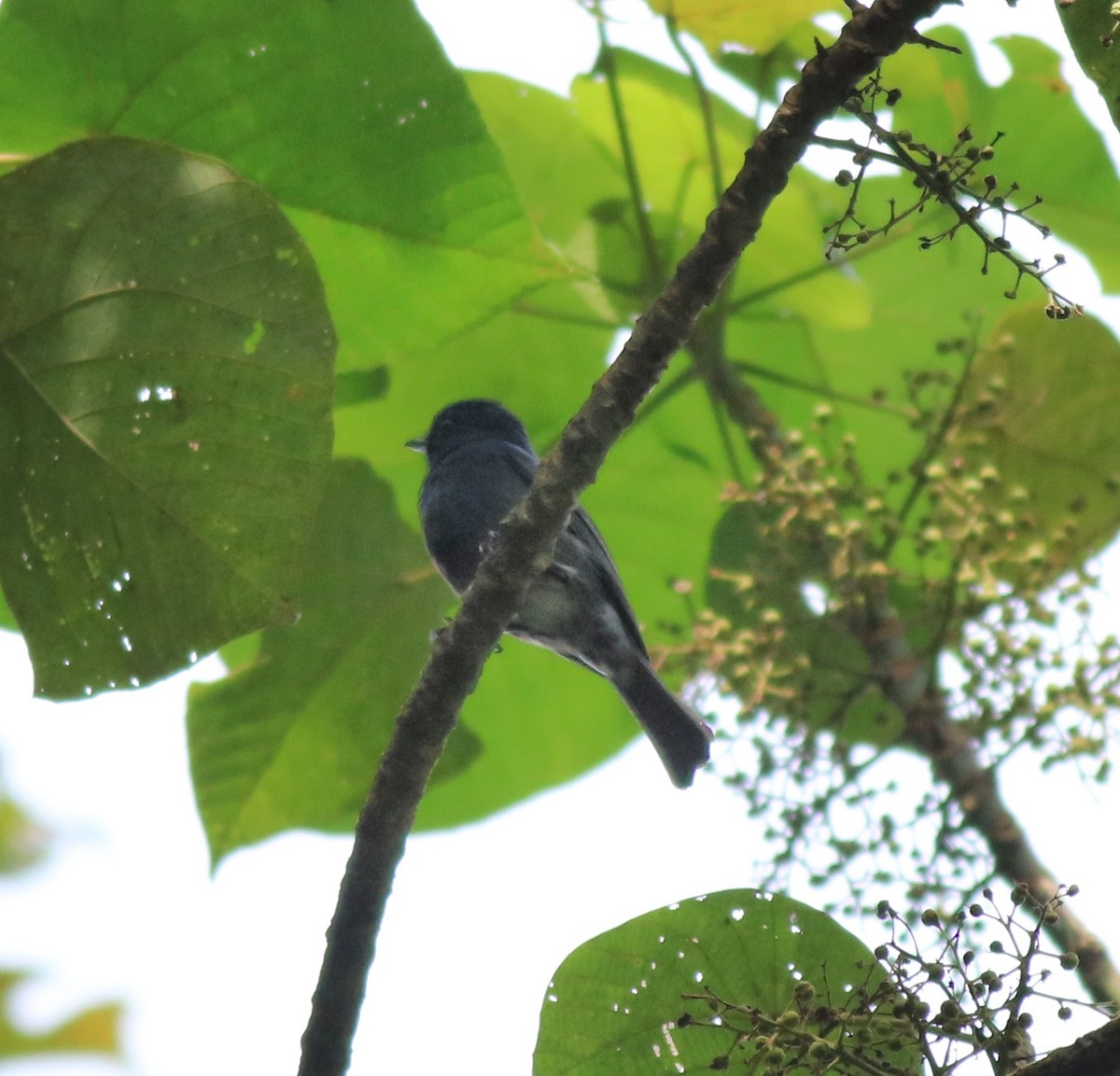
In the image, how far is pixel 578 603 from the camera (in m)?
3.56

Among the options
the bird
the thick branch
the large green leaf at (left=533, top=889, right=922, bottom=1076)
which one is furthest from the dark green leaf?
the bird

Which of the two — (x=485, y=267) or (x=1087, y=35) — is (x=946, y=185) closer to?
(x=1087, y=35)

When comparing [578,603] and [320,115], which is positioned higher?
[320,115]

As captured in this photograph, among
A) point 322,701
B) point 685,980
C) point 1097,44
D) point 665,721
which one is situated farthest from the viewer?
point 665,721

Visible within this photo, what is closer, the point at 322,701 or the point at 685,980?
Result: the point at 685,980

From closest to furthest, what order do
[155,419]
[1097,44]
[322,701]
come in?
[1097,44] → [155,419] → [322,701]

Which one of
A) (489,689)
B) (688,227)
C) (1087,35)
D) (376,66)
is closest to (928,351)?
(688,227)

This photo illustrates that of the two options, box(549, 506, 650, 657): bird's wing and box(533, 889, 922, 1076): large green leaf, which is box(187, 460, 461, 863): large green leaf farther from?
box(533, 889, 922, 1076): large green leaf

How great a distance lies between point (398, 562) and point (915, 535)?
123cm

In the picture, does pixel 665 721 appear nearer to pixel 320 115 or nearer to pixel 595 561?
pixel 595 561

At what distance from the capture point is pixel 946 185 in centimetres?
153

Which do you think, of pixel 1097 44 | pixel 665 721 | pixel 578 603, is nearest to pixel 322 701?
pixel 578 603

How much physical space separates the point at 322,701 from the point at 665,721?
2.85 feet

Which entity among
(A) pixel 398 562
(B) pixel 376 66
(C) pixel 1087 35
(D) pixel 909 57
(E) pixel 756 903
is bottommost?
(E) pixel 756 903
